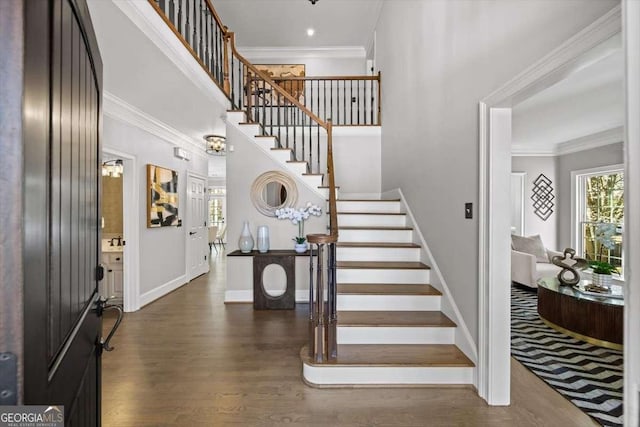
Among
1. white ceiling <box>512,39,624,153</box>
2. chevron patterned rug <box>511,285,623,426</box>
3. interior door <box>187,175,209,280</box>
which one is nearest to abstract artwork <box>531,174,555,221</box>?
white ceiling <box>512,39,624,153</box>

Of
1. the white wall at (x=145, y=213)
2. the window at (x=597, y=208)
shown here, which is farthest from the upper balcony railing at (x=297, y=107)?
the window at (x=597, y=208)

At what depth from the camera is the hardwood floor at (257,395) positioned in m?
1.87

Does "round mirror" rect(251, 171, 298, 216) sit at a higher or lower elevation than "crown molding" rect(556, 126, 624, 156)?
lower

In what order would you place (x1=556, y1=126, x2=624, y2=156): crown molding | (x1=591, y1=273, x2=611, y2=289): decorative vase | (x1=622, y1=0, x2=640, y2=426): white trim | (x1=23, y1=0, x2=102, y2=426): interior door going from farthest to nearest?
(x1=556, y1=126, x2=624, y2=156): crown molding
(x1=591, y1=273, x2=611, y2=289): decorative vase
(x1=622, y1=0, x2=640, y2=426): white trim
(x1=23, y1=0, x2=102, y2=426): interior door

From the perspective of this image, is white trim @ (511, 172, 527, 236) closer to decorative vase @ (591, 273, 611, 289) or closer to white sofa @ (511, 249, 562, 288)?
white sofa @ (511, 249, 562, 288)

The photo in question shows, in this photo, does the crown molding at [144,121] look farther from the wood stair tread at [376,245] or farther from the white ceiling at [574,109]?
the white ceiling at [574,109]

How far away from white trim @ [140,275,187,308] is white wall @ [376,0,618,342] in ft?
13.1

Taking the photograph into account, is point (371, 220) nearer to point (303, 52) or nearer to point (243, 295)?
point (243, 295)

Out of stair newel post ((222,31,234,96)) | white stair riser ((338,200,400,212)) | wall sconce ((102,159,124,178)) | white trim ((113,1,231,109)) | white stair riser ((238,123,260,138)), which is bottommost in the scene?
white stair riser ((338,200,400,212))

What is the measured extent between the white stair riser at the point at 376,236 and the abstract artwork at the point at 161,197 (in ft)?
9.57

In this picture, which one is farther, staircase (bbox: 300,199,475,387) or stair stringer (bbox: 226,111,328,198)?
stair stringer (bbox: 226,111,328,198)

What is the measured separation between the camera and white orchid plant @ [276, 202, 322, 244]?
4254 millimetres

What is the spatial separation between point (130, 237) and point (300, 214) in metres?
2.37

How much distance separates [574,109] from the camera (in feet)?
13.6
